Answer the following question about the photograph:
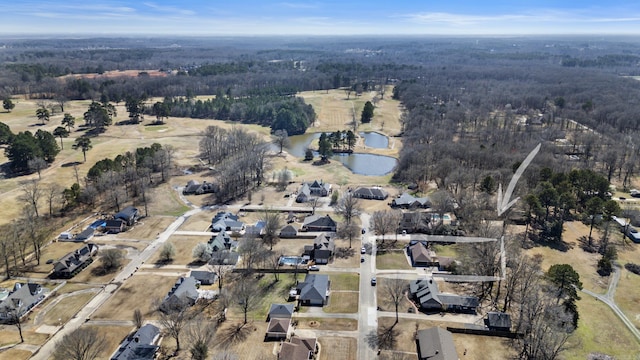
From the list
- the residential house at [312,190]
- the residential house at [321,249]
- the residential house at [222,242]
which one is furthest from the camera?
the residential house at [312,190]

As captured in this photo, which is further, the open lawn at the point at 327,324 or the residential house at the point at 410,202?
the residential house at the point at 410,202

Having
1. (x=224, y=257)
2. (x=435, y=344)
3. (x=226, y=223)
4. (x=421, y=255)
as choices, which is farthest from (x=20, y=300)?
(x=421, y=255)

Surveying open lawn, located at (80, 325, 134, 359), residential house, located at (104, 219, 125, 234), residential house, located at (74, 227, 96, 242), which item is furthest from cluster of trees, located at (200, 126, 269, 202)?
open lawn, located at (80, 325, 134, 359)

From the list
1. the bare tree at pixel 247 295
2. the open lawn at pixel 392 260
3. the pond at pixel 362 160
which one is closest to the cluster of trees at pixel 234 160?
the pond at pixel 362 160

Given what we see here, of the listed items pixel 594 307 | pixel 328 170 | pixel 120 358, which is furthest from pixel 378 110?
pixel 120 358

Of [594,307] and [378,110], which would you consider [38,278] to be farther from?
[378,110]

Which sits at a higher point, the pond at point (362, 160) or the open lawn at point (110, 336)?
the pond at point (362, 160)

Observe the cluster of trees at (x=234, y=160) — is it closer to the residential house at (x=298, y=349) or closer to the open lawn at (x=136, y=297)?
the open lawn at (x=136, y=297)
